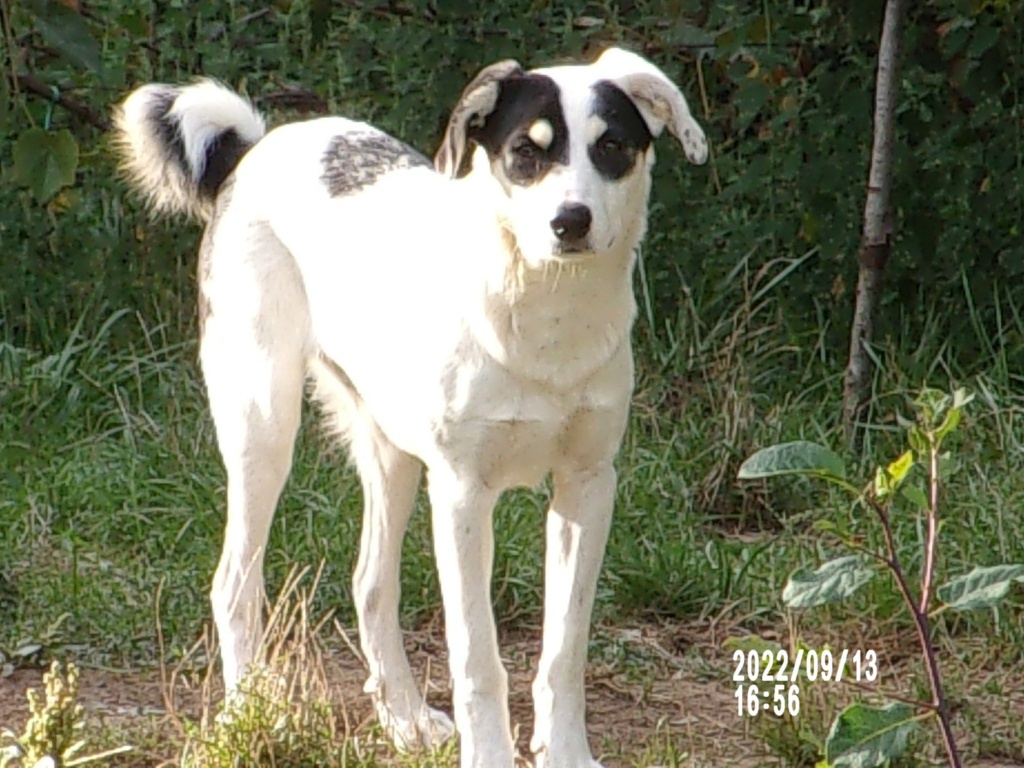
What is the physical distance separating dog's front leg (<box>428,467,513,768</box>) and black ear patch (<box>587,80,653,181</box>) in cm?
60

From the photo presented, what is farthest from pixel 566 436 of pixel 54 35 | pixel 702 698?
pixel 54 35

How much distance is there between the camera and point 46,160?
13.4 ft

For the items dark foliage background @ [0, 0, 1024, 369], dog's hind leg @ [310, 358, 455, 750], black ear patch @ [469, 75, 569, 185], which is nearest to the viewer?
black ear patch @ [469, 75, 569, 185]

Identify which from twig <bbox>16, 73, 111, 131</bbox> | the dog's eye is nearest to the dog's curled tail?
twig <bbox>16, 73, 111, 131</bbox>

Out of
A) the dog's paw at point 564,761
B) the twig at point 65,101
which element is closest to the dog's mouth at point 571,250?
the dog's paw at point 564,761

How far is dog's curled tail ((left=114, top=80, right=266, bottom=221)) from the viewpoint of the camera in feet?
15.4

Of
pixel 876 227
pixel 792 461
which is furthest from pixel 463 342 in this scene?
pixel 876 227

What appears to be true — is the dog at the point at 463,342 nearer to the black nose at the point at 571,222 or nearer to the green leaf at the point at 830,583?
the black nose at the point at 571,222

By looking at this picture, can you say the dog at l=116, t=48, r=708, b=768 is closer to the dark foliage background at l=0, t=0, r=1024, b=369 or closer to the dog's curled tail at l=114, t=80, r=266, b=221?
the dog's curled tail at l=114, t=80, r=266, b=221

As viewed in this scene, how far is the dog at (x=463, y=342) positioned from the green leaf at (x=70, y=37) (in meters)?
0.55

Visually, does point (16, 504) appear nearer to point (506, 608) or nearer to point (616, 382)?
point (506, 608)

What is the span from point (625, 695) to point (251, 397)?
983mm

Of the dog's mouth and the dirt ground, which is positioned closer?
the dog's mouth

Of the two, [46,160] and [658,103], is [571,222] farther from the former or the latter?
[46,160]
